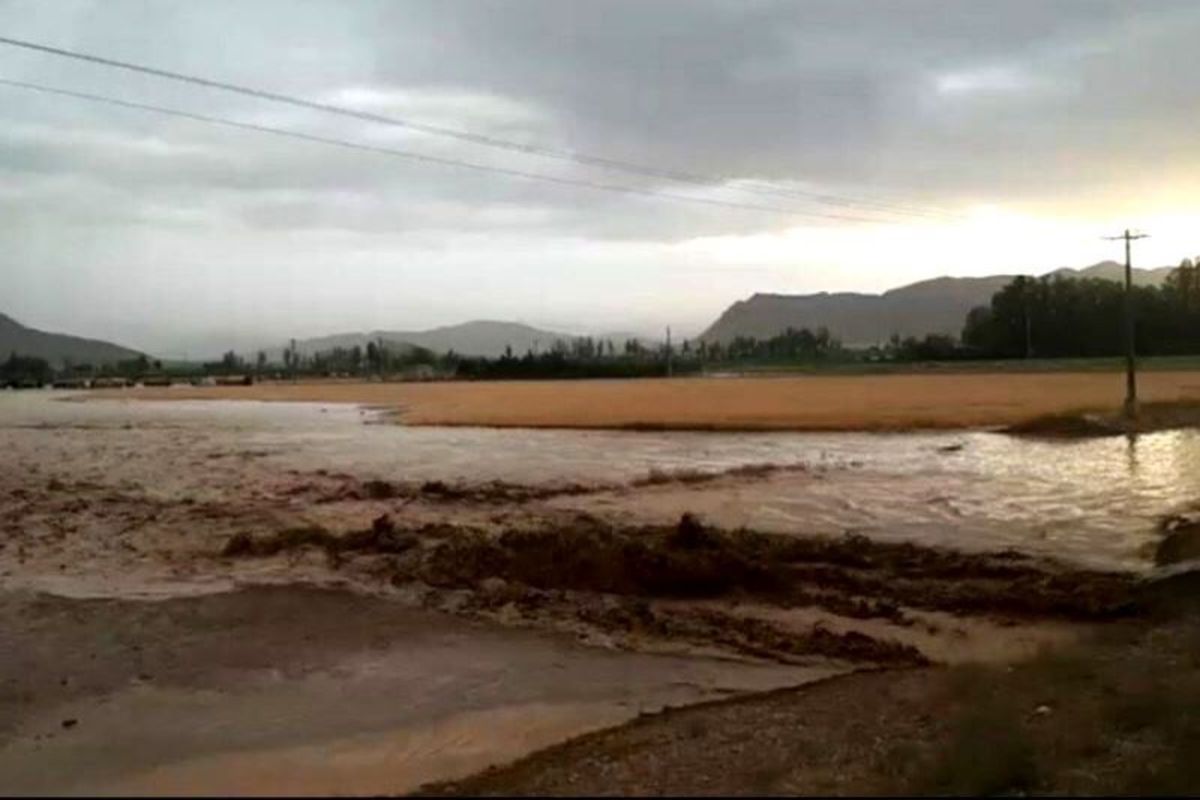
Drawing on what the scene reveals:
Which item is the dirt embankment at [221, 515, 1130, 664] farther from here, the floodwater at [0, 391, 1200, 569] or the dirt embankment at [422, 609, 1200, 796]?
the floodwater at [0, 391, 1200, 569]

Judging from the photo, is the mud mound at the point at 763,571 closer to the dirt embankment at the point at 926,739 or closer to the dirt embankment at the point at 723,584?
the dirt embankment at the point at 723,584

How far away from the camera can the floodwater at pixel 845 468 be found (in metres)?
20.9

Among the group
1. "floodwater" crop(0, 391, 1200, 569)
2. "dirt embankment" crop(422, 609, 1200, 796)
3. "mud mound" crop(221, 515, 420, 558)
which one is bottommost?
"floodwater" crop(0, 391, 1200, 569)

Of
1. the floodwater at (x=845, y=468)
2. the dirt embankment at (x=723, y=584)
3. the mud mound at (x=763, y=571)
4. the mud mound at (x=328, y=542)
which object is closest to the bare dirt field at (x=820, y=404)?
the floodwater at (x=845, y=468)

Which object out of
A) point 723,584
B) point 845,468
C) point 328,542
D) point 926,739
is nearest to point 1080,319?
point 845,468

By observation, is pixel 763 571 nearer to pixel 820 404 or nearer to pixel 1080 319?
pixel 820 404

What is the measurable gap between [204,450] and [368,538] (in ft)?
88.7

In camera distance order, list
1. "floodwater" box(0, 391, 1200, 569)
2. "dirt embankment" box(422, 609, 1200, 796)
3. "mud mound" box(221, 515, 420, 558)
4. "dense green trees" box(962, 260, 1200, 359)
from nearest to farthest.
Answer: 1. "dirt embankment" box(422, 609, 1200, 796)
2. "mud mound" box(221, 515, 420, 558)
3. "floodwater" box(0, 391, 1200, 569)
4. "dense green trees" box(962, 260, 1200, 359)

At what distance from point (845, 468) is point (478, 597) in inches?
774

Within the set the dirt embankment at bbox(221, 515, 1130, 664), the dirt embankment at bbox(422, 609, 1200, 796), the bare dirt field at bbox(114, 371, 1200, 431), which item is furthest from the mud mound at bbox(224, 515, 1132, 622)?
the bare dirt field at bbox(114, 371, 1200, 431)

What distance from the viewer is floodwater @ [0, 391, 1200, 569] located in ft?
68.4

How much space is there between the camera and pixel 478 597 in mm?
14359

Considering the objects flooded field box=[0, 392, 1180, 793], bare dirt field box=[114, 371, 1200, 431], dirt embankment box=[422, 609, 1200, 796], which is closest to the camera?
dirt embankment box=[422, 609, 1200, 796]

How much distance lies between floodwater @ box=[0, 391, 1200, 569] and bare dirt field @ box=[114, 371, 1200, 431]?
4.94m
